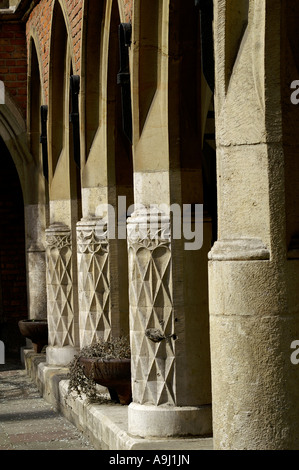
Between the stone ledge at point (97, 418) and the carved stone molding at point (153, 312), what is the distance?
0.90 feet

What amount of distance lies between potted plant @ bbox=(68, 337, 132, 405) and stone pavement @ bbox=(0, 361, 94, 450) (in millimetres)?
412

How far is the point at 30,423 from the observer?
9.45m

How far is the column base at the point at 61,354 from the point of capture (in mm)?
10547

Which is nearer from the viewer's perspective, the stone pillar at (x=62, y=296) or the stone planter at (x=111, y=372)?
the stone planter at (x=111, y=372)

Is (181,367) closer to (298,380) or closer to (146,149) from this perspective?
(146,149)

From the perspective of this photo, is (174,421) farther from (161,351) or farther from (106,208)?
(106,208)

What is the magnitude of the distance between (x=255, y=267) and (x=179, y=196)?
2107 mm

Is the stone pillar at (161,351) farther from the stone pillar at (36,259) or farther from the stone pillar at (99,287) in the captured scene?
the stone pillar at (36,259)

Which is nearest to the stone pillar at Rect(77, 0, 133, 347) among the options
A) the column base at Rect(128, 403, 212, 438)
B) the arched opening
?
the column base at Rect(128, 403, 212, 438)

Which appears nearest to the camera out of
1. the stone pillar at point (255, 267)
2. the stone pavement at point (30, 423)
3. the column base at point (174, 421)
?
the stone pillar at point (255, 267)

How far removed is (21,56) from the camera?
512 inches

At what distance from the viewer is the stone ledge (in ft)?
21.0

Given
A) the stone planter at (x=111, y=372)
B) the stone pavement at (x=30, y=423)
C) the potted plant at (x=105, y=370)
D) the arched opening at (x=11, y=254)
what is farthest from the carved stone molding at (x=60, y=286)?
the arched opening at (x=11, y=254)
